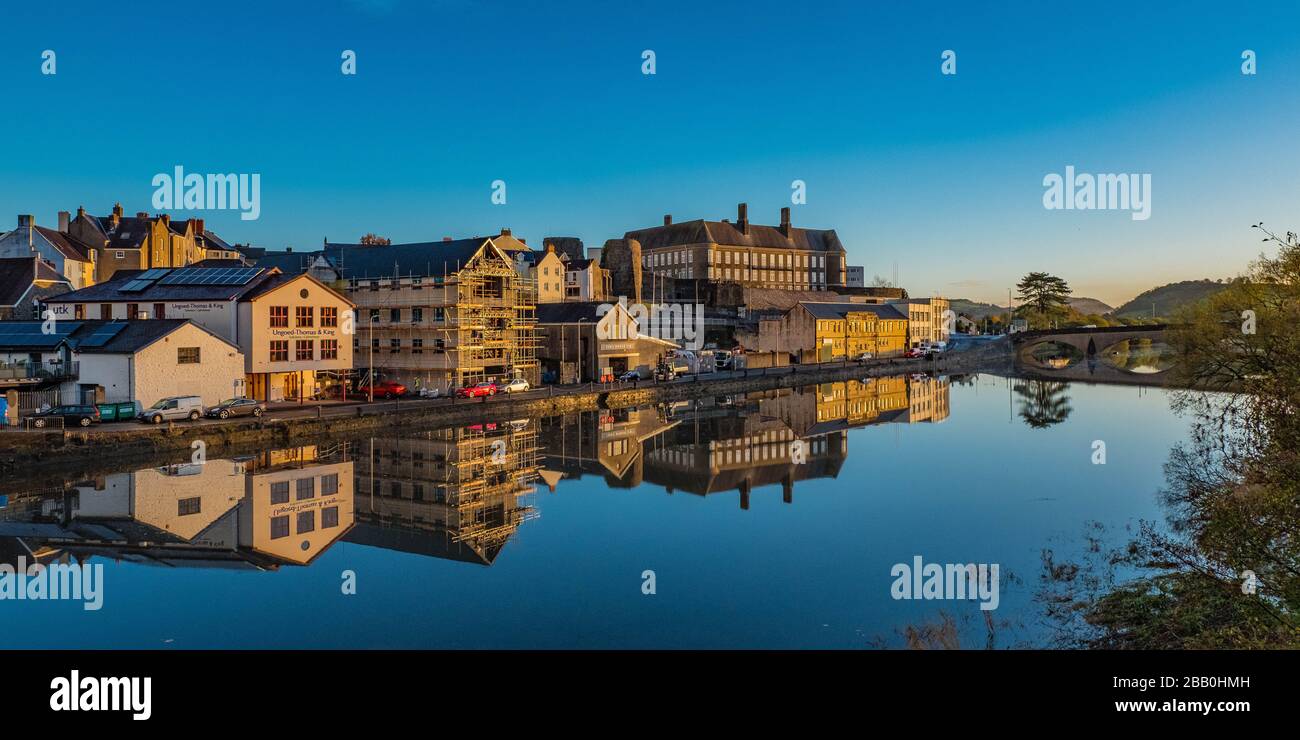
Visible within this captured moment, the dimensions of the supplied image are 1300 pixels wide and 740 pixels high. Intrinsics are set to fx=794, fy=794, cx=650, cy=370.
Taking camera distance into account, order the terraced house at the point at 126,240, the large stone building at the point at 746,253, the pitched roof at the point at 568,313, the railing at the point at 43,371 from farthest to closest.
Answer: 1. the large stone building at the point at 746,253
2. the terraced house at the point at 126,240
3. the pitched roof at the point at 568,313
4. the railing at the point at 43,371

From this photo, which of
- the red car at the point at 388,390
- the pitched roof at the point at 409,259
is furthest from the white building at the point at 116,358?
the pitched roof at the point at 409,259

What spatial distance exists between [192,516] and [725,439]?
58.2ft

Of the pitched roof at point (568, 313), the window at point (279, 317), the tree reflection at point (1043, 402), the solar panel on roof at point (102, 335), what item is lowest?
the tree reflection at point (1043, 402)

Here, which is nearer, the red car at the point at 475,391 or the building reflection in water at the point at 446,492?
the building reflection in water at the point at 446,492

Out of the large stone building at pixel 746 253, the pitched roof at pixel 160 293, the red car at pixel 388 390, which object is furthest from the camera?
the large stone building at pixel 746 253

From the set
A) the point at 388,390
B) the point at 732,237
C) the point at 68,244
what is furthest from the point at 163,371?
the point at 732,237

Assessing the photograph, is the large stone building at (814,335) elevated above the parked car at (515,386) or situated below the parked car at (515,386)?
above

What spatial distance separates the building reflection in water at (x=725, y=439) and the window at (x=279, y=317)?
425 inches

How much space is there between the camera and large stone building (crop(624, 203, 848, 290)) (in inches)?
3327

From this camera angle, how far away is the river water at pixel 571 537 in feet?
34.6

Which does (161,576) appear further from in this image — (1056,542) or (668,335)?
(668,335)

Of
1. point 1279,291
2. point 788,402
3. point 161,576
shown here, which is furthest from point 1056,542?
point 788,402

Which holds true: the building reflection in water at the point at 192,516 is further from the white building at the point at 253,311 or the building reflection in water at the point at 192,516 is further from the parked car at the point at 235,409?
the white building at the point at 253,311

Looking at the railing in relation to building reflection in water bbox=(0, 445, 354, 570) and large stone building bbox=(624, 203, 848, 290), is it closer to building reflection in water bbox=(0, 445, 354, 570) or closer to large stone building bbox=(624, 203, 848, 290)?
building reflection in water bbox=(0, 445, 354, 570)
